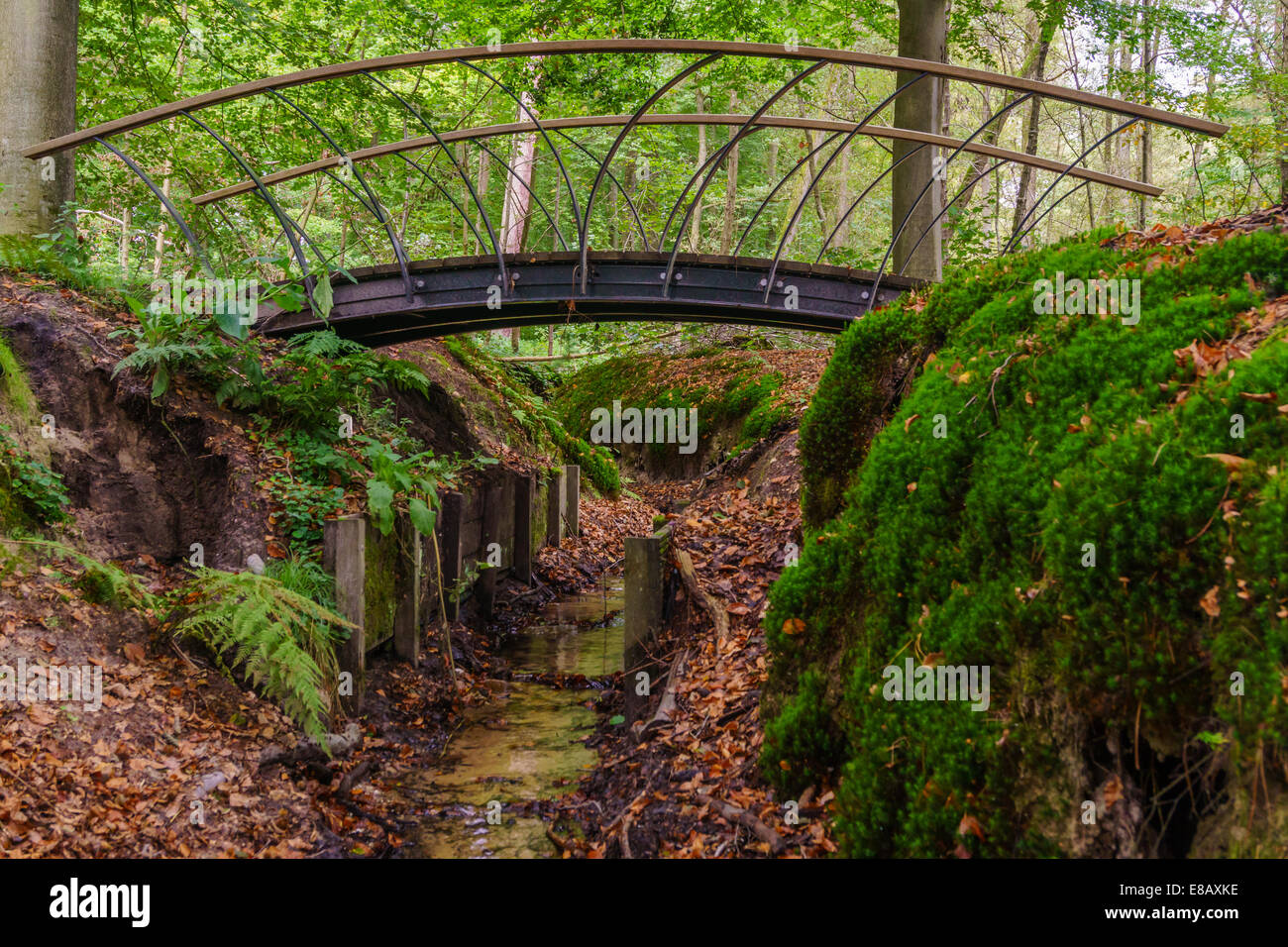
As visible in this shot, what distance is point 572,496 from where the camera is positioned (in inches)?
494

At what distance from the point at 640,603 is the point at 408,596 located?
2170 millimetres

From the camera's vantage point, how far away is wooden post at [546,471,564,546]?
11.7m

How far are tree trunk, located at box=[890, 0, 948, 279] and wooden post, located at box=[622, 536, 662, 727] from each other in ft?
17.5

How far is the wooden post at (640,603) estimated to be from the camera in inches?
236

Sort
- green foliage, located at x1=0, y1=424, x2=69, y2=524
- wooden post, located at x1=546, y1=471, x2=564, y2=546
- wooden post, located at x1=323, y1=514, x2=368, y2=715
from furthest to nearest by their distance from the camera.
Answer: wooden post, located at x1=546, y1=471, x2=564, y2=546, wooden post, located at x1=323, y1=514, x2=368, y2=715, green foliage, located at x1=0, y1=424, x2=69, y2=524

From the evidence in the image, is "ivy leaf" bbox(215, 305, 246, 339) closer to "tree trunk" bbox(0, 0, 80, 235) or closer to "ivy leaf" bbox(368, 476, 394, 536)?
"ivy leaf" bbox(368, 476, 394, 536)

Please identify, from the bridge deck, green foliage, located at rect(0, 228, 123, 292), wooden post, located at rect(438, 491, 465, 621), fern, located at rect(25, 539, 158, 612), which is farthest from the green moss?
green foliage, located at rect(0, 228, 123, 292)

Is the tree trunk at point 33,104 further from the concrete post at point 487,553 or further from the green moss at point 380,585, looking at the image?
the concrete post at point 487,553

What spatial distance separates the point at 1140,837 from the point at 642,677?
3.92m

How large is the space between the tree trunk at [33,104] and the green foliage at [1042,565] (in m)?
7.84

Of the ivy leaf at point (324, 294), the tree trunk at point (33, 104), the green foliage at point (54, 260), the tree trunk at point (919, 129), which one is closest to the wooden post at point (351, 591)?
the ivy leaf at point (324, 294)

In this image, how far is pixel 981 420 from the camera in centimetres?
354

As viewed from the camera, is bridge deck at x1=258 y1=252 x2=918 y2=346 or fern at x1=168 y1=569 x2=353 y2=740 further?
bridge deck at x1=258 y1=252 x2=918 y2=346
